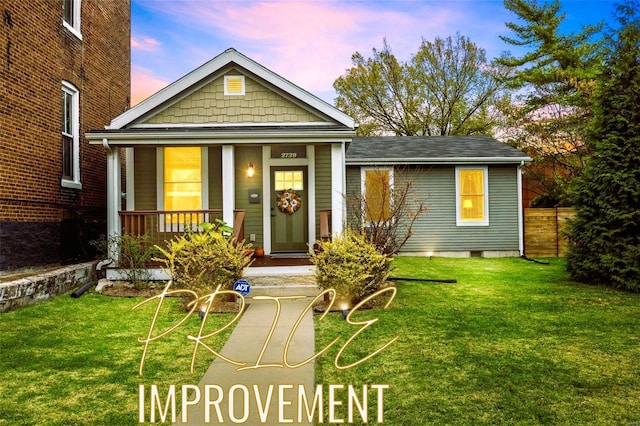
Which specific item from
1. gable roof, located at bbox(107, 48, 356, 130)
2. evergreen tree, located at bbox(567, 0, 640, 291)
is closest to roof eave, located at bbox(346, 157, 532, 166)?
gable roof, located at bbox(107, 48, 356, 130)

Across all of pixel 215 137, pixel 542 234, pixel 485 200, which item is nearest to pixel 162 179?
pixel 215 137

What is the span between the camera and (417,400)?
3.66 metres

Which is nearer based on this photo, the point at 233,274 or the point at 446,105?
the point at 233,274

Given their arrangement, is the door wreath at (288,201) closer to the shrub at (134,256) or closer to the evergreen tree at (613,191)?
the shrub at (134,256)

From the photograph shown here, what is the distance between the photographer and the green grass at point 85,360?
11.6ft

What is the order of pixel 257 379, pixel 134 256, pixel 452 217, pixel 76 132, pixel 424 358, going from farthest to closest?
pixel 452 217 → pixel 76 132 → pixel 134 256 → pixel 424 358 → pixel 257 379

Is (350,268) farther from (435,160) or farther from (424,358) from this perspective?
(435,160)

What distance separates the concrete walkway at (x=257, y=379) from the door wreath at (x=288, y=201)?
14.7 ft

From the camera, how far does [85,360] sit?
15.5ft

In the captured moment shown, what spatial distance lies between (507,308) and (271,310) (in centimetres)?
359

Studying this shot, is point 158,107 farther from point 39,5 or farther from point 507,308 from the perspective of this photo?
point 507,308

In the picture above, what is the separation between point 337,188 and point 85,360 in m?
5.35

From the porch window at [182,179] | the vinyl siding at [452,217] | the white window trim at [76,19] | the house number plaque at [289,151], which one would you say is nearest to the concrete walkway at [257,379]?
the porch window at [182,179]

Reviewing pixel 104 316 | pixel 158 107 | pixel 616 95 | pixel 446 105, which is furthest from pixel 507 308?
pixel 446 105
